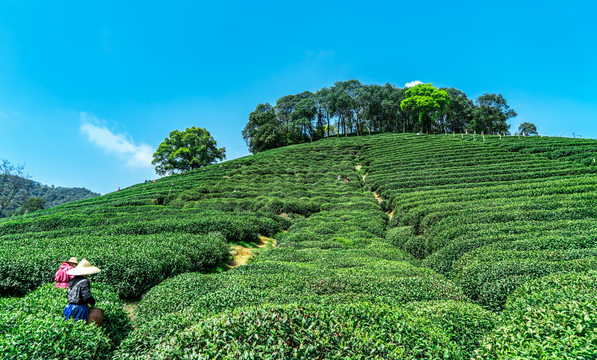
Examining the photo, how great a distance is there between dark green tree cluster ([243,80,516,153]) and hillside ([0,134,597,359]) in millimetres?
43088

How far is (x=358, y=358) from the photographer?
379 centimetres

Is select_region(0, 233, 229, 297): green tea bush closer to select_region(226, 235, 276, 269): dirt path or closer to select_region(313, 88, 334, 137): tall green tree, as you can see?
select_region(226, 235, 276, 269): dirt path

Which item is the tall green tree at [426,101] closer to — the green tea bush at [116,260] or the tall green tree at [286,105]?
the tall green tree at [286,105]

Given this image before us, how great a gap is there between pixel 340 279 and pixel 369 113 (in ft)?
218

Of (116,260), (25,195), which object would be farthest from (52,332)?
(25,195)

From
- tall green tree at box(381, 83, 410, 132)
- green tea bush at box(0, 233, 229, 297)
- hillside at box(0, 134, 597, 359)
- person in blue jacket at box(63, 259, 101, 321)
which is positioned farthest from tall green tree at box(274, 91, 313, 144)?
person in blue jacket at box(63, 259, 101, 321)

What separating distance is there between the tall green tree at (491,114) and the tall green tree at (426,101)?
28.8 ft

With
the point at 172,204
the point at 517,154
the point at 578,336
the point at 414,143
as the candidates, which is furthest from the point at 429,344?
the point at 414,143

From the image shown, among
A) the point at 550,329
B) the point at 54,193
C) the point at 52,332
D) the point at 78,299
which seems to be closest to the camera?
the point at 550,329

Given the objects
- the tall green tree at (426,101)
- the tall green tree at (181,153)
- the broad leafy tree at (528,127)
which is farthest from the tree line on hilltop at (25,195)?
the broad leafy tree at (528,127)

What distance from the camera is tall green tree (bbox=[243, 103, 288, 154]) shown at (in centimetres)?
6384

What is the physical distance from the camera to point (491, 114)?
62.9 meters

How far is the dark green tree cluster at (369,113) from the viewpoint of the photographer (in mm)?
62594

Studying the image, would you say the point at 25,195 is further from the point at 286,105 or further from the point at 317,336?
the point at 317,336
